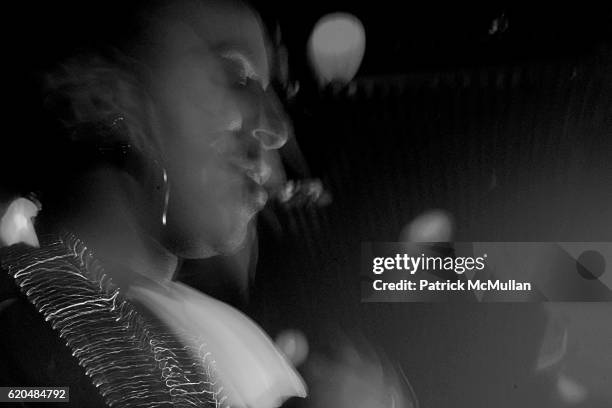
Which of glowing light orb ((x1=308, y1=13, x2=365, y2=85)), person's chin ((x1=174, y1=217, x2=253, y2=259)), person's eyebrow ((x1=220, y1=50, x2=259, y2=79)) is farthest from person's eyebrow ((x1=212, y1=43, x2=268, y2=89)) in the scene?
person's chin ((x1=174, y1=217, x2=253, y2=259))

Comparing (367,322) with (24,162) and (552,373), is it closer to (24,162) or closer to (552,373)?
(552,373)

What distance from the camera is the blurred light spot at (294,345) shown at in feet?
6.64

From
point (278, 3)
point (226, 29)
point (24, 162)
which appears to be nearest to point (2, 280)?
point (24, 162)

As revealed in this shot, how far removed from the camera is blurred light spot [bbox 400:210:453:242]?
2.02 m

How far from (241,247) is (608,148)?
1.07 metres

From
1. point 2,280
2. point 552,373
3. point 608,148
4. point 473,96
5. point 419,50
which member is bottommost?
point 552,373

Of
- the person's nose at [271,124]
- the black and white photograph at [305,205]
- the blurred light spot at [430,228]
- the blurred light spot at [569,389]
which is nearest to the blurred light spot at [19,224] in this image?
the black and white photograph at [305,205]

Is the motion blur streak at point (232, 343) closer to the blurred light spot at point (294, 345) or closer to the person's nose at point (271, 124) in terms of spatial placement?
the blurred light spot at point (294, 345)

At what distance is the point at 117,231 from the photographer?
2.08 meters

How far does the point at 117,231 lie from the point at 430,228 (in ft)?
2.93

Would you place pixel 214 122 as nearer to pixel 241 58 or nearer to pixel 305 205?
pixel 241 58

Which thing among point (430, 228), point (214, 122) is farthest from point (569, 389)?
point (214, 122)

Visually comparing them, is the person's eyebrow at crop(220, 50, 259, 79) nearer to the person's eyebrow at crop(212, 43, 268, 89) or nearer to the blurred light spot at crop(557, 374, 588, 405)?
the person's eyebrow at crop(212, 43, 268, 89)

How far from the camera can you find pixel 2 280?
2.09 metres
